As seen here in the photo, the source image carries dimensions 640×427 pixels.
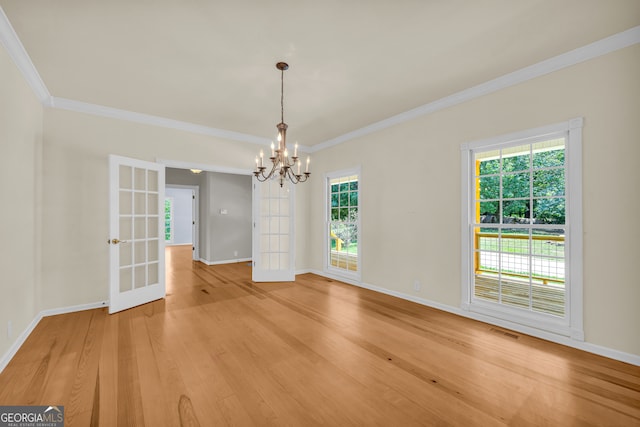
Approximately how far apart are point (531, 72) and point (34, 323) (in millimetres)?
6021

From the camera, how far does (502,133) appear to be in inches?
121

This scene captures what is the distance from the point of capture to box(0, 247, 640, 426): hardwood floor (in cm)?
174

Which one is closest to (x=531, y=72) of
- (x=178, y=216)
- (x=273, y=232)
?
(x=273, y=232)

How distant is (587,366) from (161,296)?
16.2ft

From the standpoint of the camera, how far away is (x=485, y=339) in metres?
2.78

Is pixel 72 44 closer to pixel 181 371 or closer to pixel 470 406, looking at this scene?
pixel 181 371

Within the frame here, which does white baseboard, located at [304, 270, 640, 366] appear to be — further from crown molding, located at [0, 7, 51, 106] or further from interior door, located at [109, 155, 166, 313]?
crown molding, located at [0, 7, 51, 106]

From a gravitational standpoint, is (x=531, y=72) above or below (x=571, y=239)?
above

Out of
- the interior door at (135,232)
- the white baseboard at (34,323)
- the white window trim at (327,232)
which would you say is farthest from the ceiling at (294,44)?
the white baseboard at (34,323)

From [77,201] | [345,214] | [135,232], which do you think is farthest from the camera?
[345,214]

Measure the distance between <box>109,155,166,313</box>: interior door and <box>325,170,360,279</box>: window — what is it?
2.98 meters

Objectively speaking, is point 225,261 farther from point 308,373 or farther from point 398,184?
point 308,373

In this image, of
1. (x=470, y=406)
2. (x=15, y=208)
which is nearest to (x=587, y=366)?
(x=470, y=406)

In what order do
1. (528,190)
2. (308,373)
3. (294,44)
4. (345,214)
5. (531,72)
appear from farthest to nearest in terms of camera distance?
(345,214)
(528,190)
(531,72)
(294,44)
(308,373)
